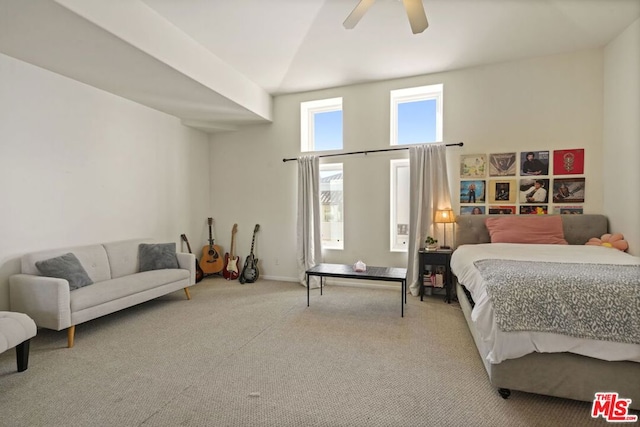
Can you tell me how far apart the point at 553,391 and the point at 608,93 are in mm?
3540

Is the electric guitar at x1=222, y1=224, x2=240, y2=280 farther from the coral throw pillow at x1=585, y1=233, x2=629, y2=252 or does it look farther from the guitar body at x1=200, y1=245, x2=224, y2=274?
the coral throw pillow at x1=585, y1=233, x2=629, y2=252

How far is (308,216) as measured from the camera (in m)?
4.74

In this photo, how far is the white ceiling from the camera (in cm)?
248

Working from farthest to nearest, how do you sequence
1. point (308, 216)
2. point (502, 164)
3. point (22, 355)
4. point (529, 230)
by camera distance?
point (308, 216), point (502, 164), point (529, 230), point (22, 355)

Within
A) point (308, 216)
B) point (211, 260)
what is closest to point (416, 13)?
point (308, 216)

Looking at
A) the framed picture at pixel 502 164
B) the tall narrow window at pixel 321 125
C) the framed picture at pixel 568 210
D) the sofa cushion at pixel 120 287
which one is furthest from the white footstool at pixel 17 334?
the framed picture at pixel 568 210

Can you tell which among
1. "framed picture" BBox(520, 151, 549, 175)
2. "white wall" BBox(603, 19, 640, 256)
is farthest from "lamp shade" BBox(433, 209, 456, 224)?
"white wall" BBox(603, 19, 640, 256)

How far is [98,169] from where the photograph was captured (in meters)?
3.66

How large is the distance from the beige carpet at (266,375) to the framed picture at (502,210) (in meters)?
1.45

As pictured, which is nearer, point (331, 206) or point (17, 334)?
point (17, 334)

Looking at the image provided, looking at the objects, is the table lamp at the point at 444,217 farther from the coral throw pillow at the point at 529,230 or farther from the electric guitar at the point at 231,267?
the electric guitar at the point at 231,267

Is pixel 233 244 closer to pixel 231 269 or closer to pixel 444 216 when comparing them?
pixel 231 269

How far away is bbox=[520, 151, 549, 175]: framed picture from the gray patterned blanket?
7.07 ft

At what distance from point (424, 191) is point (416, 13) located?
2.31 meters
